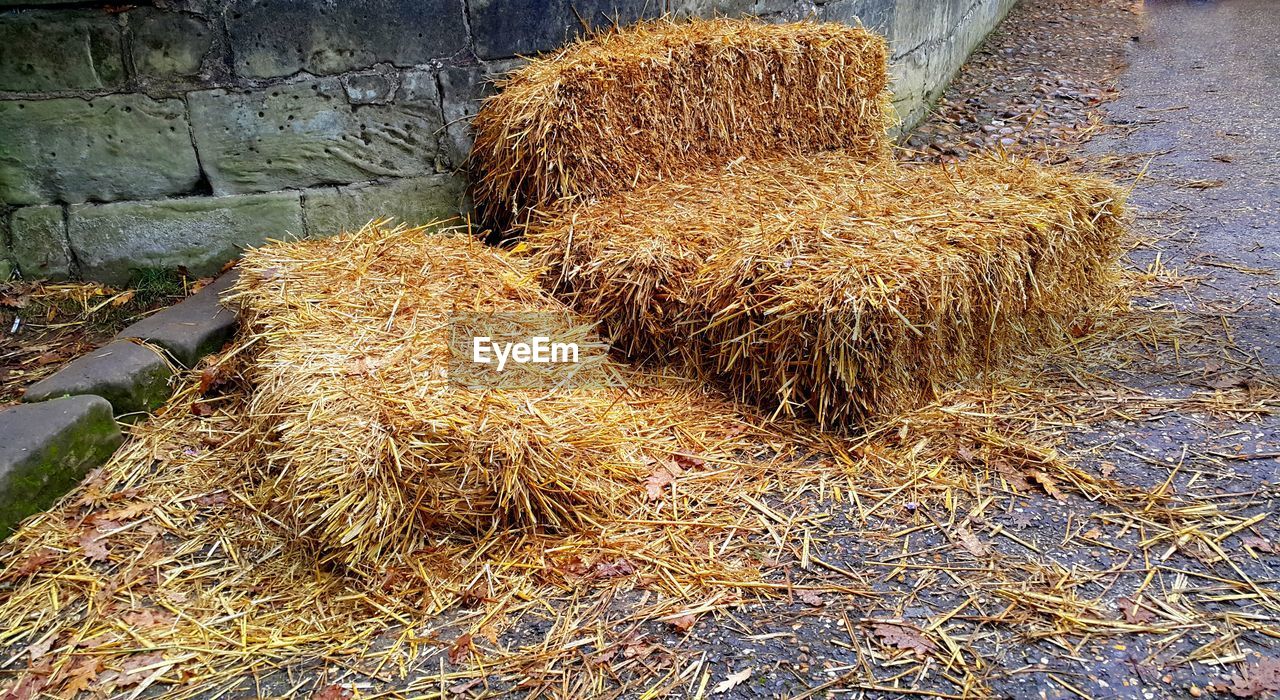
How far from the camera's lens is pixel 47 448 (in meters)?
2.71

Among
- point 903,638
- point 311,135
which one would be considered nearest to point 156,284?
point 311,135

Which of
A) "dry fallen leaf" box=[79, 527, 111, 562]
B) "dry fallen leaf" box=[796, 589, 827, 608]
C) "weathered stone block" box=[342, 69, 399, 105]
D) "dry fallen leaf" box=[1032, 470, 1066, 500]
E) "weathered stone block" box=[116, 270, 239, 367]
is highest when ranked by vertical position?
"weathered stone block" box=[342, 69, 399, 105]

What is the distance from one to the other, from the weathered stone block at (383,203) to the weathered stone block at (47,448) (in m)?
1.29

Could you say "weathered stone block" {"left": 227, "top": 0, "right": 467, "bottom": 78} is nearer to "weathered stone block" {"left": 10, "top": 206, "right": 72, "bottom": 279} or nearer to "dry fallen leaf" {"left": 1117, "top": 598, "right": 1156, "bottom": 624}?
"weathered stone block" {"left": 10, "top": 206, "right": 72, "bottom": 279}

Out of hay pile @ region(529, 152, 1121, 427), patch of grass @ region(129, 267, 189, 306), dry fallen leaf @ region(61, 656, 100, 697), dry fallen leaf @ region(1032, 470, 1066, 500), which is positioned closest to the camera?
dry fallen leaf @ region(61, 656, 100, 697)

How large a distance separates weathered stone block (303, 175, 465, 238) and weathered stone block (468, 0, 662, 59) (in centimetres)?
63

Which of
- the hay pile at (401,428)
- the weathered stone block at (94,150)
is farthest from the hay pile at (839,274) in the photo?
the weathered stone block at (94,150)

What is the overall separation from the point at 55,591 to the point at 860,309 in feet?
8.21

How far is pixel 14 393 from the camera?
3193 millimetres

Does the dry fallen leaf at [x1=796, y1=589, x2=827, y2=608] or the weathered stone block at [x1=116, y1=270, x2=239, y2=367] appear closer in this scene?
the dry fallen leaf at [x1=796, y1=589, x2=827, y2=608]

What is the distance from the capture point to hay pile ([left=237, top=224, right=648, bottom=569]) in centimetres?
236

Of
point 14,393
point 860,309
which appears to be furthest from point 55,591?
point 860,309

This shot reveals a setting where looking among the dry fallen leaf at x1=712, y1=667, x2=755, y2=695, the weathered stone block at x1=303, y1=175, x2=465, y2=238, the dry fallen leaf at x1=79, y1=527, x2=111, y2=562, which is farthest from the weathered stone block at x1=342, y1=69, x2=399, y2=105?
the dry fallen leaf at x1=712, y1=667, x2=755, y2=695

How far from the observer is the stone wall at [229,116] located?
11.6 feet
